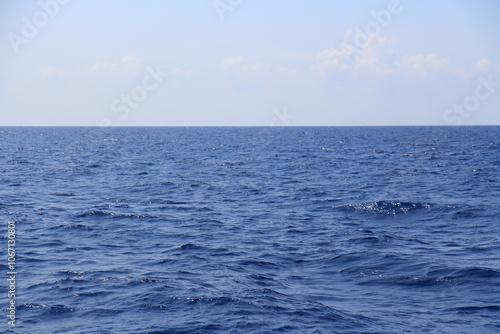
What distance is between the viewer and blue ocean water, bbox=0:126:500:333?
39.1ft

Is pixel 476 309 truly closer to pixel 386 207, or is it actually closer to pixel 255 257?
pixel 255 257

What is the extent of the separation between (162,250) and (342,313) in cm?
882

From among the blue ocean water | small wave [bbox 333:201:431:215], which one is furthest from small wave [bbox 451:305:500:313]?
small wave [bbox 333:201:431:215]

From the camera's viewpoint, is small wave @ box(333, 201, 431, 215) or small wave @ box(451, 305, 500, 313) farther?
small wave @ box(333, 201, 431, 215)

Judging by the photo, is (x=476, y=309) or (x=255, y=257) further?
(x=255, y=257)

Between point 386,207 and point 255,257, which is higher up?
point 386,207

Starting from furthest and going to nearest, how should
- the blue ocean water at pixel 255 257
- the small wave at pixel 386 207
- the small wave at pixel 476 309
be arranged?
the small wave at pixel 386 207 < the small wave at pixel 476 309 < the blue ocean water at pixel 255 257

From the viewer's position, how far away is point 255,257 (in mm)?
17750

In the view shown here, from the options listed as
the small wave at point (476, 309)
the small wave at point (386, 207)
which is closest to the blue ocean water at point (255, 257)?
the small wave at point (476, 309)

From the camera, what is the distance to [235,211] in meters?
27.3

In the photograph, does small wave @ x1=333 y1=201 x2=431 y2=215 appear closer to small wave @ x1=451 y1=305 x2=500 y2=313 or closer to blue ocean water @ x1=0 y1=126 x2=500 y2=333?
Answer: blue ocean water @ x1=0 y1=126 x2=500 y2=333

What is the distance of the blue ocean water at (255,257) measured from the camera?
39.1 feet

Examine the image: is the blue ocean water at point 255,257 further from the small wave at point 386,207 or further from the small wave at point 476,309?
the small wave at point 386,207

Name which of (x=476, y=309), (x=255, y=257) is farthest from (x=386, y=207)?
(x=476, y=309)
